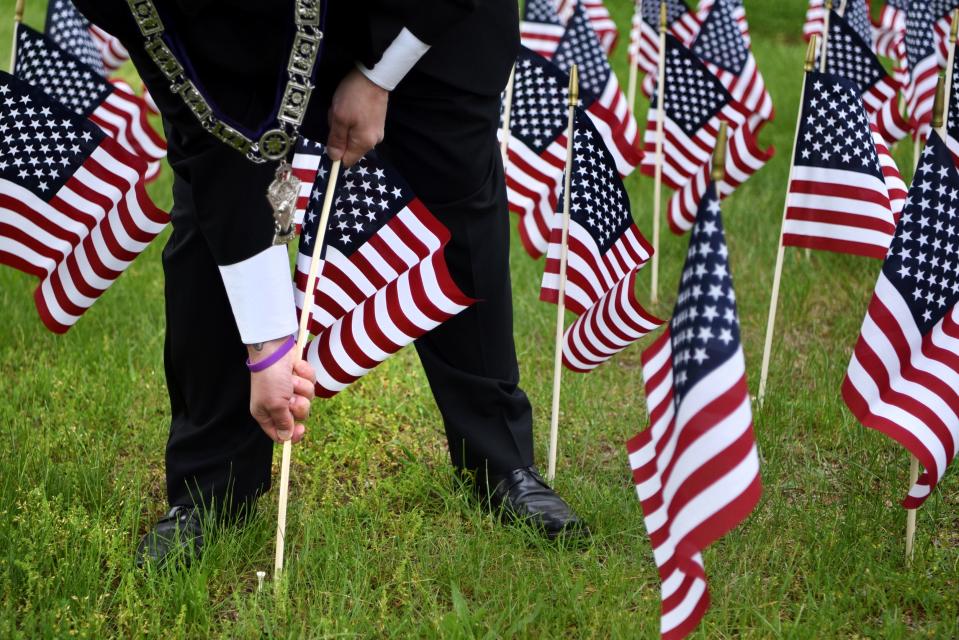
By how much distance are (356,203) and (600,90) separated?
9.40 feet

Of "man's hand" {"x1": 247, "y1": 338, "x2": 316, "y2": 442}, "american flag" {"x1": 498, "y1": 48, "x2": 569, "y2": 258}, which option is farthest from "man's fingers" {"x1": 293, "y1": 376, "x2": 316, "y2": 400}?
"american flag" {"x1": 498, "y1": 48, "x2": 569, "y2": 258}

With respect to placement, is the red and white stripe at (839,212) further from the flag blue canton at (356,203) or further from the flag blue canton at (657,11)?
the flag blue canton at (657,11)

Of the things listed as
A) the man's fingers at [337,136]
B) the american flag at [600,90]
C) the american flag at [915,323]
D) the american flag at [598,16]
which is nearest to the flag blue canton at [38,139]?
the man's fingers at [337,136]

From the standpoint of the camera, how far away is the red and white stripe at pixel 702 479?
2.06 m

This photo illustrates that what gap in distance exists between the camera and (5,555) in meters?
2.76

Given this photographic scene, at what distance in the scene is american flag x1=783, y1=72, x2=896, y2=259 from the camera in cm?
370

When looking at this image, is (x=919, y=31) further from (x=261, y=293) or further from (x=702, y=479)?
(x=261, y=293)

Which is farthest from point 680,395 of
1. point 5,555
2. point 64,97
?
point 64,97

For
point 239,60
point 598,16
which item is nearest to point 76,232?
point 239,60

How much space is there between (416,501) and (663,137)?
2798mm

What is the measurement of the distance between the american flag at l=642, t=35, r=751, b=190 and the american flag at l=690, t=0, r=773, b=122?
1.76ft

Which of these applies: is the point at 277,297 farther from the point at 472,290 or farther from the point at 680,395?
the point at 680,395

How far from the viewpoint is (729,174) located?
5277mm

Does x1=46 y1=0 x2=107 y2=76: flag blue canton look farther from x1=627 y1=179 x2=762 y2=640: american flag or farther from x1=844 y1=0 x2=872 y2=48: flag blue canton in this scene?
x1=627 y1=179 x2=762 y2=640: american flag
